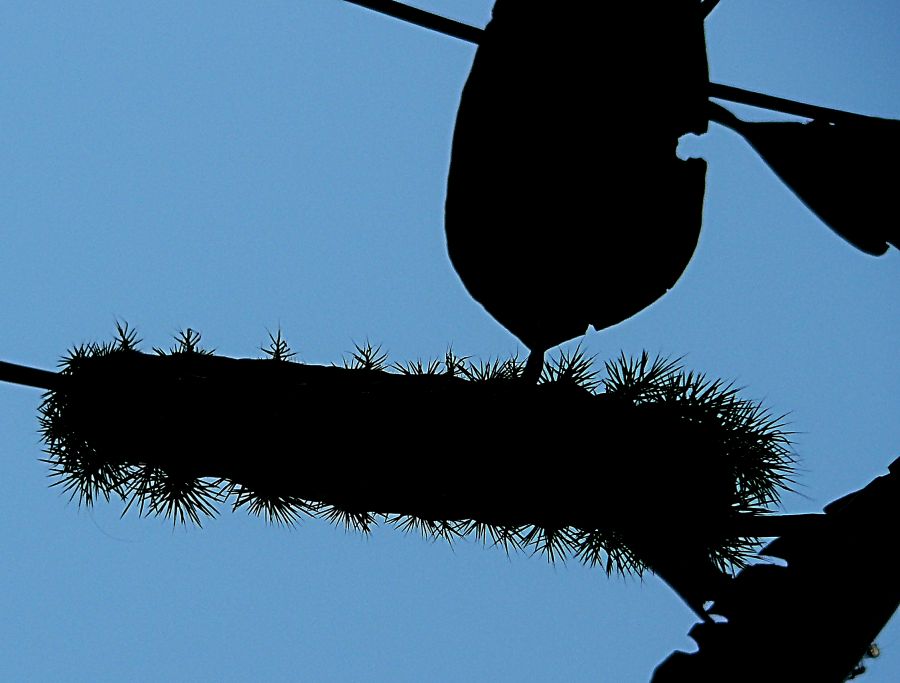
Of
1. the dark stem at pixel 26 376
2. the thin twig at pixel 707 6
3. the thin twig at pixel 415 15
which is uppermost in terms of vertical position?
the dark stem at pixel 26 376

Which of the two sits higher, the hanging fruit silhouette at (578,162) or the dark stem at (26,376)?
the dark stem at (26,376)

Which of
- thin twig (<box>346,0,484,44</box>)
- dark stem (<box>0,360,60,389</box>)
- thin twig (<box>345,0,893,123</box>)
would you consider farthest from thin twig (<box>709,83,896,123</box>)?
dark stem (<box>0,360,60,389</box>)

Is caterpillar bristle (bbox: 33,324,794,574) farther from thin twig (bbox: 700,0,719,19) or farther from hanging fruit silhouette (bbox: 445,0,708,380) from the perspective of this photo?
thin twig (bbox: 700,0,719,19)

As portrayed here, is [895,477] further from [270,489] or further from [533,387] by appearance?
[270,489]

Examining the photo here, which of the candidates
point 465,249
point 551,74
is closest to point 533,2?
point 551,74

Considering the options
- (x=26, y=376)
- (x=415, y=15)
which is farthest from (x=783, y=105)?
(x=26, y=376)

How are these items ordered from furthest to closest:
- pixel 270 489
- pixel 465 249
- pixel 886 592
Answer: pixel 270 489
pixel 465 249
pixel 886 592

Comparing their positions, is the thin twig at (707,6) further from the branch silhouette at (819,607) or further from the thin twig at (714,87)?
the branch silhouette at (819,607)

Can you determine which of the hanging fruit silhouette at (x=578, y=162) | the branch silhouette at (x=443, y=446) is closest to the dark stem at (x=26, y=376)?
the branch silhouette at (x=443, y=446)
